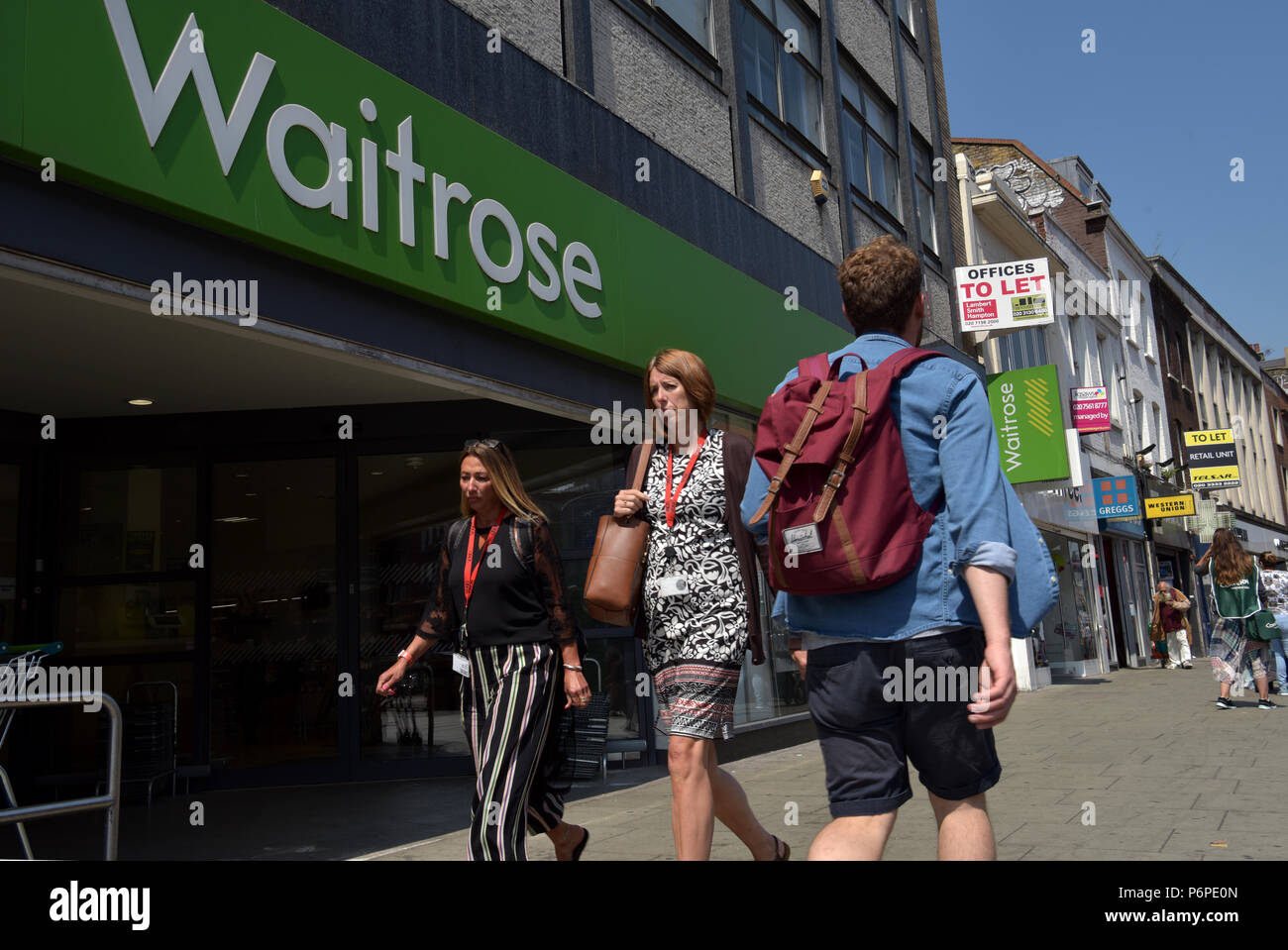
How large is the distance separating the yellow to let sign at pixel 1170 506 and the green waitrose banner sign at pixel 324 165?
22.8 metres

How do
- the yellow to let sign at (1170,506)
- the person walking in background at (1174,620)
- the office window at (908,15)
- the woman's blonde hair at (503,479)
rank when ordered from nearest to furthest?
the woman's blonde hair at (503,479) → the office window at (908,15) → the person walking in background at (1174,620) → the yellow to let sign at (1170,506)

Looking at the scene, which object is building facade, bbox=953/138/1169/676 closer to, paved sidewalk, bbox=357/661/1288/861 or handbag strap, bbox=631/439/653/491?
paved sidewalk, bbox=357/661/1288/861

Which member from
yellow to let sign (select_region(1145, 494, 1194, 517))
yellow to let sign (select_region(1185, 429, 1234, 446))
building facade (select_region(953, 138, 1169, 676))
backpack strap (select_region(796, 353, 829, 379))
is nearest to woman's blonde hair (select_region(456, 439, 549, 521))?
backpack strap (select_region(796, 353, 829, 379))

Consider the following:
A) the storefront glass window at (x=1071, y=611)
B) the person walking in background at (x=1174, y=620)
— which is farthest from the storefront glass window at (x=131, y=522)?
the person walking in background at (x=1174, y=620)

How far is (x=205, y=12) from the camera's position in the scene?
15.7 ft

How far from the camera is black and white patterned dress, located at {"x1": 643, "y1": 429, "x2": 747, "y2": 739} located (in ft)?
12.0

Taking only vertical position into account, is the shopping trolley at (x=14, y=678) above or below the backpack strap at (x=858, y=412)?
below

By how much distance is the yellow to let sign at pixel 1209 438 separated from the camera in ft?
106

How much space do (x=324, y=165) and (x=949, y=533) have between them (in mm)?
4016

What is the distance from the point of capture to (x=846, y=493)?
2527 millimetres

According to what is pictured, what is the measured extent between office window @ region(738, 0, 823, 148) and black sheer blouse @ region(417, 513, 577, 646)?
8.64m

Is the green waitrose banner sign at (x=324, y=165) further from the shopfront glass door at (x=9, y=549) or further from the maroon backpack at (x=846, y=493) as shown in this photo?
the shopfront glass door at (x=9, y=549)

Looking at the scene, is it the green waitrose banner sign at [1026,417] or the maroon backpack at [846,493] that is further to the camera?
the green waitrose banner sign at [1026,417]
